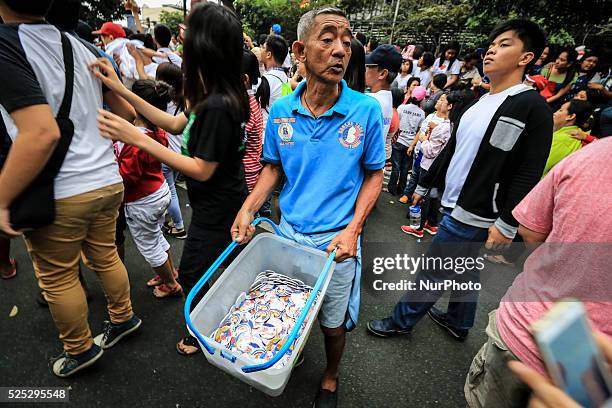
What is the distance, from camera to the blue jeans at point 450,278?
207 cm

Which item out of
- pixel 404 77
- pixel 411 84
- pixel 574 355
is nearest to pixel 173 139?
pixel 574 355

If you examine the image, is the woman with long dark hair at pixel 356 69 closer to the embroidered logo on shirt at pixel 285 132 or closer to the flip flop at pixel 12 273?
the embroidered logo on shirt at pixel 285 132

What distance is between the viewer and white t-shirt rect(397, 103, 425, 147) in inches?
182

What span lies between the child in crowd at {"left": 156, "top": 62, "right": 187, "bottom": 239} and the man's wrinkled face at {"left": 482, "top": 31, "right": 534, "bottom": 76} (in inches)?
90.6

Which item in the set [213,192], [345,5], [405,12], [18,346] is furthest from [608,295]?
[345,5]

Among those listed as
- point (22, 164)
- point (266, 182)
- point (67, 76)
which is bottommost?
point (266, 182)

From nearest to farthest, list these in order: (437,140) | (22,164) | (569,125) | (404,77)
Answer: (22,164) → (569,125) → (437,140) → (404,77)

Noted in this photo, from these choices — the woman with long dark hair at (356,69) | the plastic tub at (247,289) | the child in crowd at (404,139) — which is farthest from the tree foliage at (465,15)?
the plastic tub at (247,289)

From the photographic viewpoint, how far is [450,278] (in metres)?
2.27

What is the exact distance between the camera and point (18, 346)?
2.12 meters

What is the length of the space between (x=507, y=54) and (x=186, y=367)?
2866mm

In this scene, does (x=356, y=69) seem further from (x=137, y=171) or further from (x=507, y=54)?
(x=137, y=171)

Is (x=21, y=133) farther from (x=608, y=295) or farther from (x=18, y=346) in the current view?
(x=608, y=295)

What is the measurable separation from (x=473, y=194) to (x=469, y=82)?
19.5 feet
